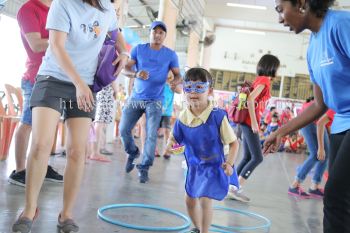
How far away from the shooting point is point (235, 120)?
477 centimetres

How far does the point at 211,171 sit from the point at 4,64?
12635 mm

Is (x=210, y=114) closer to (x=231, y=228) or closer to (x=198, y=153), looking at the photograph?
(x=198, y=153)

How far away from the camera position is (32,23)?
3.63 m

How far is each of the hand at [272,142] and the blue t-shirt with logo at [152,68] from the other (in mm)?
2725

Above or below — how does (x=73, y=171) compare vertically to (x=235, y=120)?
below

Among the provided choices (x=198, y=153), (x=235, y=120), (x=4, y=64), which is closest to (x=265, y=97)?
(x=235, y=120)

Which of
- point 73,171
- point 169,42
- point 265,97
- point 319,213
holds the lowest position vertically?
point 319,213

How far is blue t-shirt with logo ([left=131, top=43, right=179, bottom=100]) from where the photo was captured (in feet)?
16.1

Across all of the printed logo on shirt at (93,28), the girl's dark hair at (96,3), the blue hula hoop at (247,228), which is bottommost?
the blue hula hoop at (247,228)

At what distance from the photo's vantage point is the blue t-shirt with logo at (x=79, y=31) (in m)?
2.44

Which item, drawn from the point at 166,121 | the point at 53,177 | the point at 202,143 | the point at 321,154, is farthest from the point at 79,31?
the point at 166,121

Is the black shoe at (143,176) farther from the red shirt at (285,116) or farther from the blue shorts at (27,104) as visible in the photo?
the red shirt at (285,116)

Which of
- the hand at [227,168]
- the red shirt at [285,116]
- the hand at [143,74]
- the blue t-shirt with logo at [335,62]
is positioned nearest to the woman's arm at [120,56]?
the hand at [227,168]

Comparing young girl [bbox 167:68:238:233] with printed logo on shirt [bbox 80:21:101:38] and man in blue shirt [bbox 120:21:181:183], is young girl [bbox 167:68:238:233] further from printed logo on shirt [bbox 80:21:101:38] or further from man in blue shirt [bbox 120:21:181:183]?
man in blue shirt [bbox 120:21:181:183]
